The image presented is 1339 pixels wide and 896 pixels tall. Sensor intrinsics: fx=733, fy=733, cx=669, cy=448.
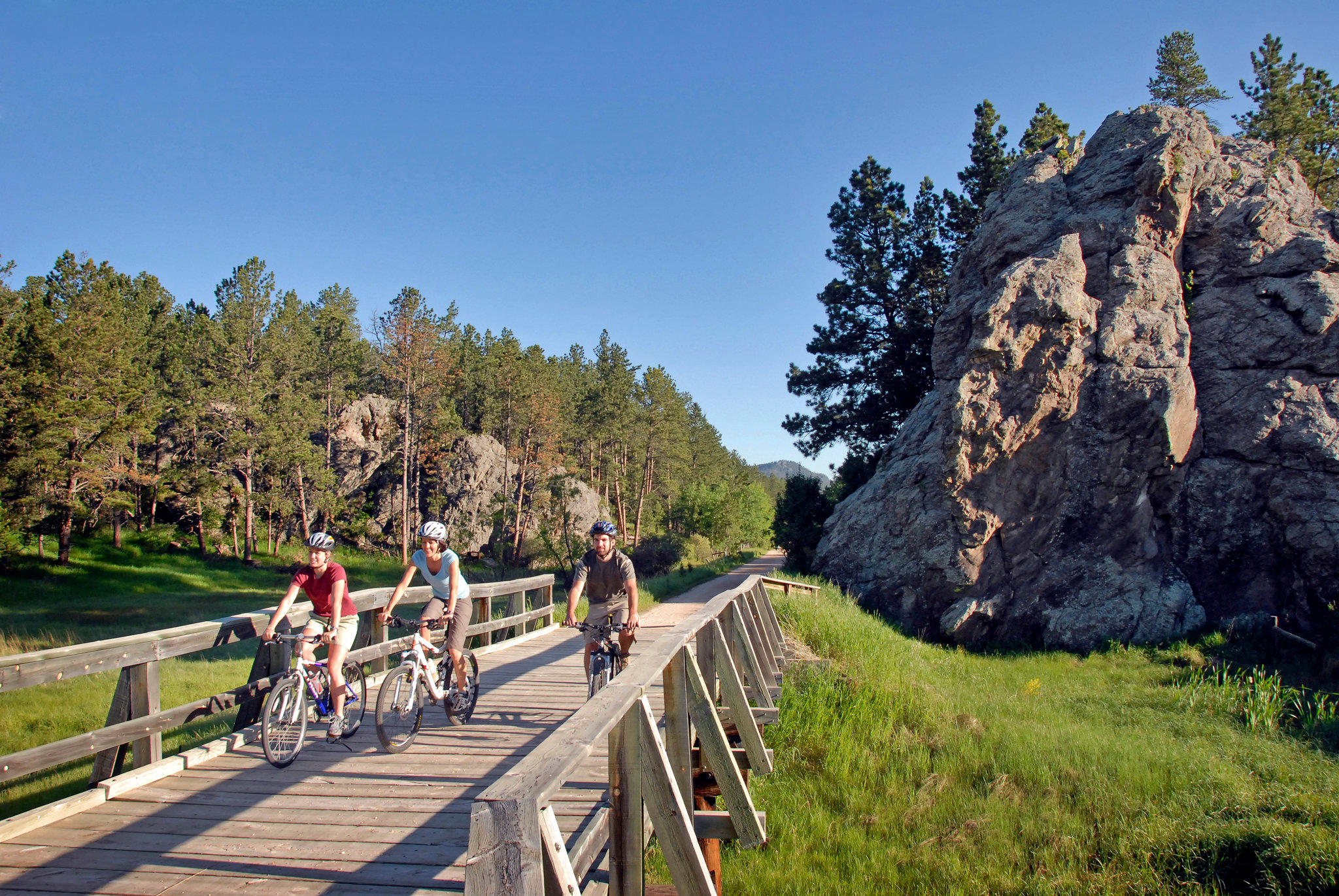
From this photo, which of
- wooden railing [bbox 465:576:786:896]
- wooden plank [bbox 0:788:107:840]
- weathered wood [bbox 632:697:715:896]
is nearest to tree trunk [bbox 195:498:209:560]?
wooden plank [bbox 0:788:107:840]

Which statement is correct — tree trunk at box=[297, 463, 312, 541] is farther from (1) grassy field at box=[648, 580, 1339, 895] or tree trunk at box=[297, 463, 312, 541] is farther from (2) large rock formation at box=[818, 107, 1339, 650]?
(1) grassy field at box=[648, 580, 1339, 895]

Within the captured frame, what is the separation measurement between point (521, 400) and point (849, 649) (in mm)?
36809

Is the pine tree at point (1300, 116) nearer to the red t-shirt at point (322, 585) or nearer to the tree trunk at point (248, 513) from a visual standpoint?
the red t-shirt at point (322, 585)

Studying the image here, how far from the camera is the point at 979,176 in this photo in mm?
29391

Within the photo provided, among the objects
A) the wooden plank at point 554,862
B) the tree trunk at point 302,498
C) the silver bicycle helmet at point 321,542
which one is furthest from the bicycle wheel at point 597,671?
the tree trunk at point 302,498

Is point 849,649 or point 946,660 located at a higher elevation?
point 849,649

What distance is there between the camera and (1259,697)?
11.6 meters

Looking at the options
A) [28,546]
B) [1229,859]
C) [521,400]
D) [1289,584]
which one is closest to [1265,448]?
[1289,584]

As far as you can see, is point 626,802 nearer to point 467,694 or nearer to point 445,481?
point 467,694

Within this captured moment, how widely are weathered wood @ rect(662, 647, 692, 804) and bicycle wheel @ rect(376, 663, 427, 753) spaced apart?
2.43 m

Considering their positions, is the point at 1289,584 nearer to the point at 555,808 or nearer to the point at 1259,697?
the point at 1259,697

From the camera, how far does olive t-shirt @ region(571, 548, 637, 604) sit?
279 inches

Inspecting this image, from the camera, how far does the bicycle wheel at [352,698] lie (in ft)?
20.5

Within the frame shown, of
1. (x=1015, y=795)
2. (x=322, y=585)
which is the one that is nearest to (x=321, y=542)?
(x=322, y=585)
